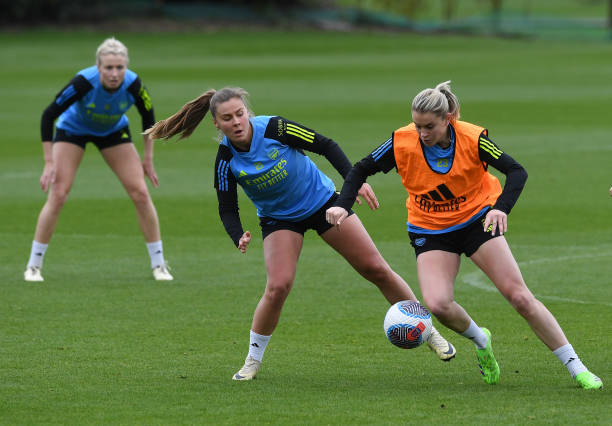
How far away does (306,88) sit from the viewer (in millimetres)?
33781

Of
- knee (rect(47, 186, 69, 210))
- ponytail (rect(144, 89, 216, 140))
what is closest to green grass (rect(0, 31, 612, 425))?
knee (rect(47, 186, 69, 210))

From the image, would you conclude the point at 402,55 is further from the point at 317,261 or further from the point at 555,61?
the point at 317,261

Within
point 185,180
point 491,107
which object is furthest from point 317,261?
point 491,107

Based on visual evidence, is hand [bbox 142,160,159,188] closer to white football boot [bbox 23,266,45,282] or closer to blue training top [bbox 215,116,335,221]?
white football boot [bbox 23,266,45,282]

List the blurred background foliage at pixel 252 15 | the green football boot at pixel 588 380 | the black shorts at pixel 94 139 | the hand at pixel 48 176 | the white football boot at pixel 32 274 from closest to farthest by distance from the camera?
1. the green football boot at pixel 588 380
2. the hand at pixel 48 176
3. the white football boot at pixel 32 274
4. the black shorts at pixel 94 139
5. the blurred background foliage at pixel 252 15

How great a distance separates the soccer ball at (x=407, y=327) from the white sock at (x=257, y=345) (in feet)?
2.94

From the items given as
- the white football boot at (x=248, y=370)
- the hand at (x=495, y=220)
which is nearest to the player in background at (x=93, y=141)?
the white football boot at (x=248, y=370)

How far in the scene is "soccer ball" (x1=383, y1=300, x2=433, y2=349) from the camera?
7410 mm

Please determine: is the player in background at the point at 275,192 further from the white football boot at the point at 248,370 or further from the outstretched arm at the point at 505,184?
the outstretched arm at the point at 505,184

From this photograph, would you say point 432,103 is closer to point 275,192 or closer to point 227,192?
point 275,192

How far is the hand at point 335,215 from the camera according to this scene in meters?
7.28

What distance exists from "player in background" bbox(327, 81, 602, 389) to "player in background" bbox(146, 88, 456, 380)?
1.07 feet

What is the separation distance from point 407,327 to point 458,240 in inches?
25.5

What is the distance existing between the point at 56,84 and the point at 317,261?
24.6m
